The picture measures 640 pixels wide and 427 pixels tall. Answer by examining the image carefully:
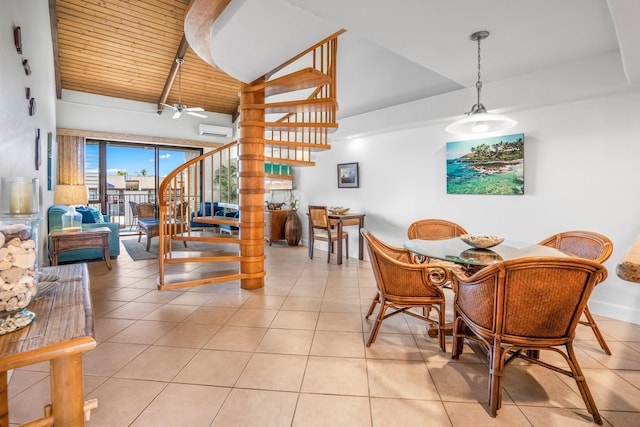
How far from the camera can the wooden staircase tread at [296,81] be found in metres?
2.99

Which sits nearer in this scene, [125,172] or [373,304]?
[373,304]

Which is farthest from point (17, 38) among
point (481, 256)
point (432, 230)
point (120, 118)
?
point (120, 118)

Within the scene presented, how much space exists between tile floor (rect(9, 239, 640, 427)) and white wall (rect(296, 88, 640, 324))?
0.88m

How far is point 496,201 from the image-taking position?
12.1 ft

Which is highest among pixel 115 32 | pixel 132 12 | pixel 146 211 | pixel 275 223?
pixel 132 12

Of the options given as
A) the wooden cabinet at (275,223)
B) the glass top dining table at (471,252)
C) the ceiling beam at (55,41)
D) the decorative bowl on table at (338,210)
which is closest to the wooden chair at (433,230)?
the glass top dining table at (471,252)

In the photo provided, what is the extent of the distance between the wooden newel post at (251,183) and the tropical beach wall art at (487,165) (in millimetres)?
2473

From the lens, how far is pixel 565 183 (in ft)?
10.5

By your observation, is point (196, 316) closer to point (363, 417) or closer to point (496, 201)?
point (363, 417)

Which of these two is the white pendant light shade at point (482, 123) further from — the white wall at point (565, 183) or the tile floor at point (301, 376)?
the tile floor at point (301, 376)

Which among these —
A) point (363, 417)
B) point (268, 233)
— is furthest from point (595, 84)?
point (268, 233)

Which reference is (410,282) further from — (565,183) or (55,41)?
(55,41)

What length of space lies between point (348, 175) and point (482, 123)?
11.0 feet

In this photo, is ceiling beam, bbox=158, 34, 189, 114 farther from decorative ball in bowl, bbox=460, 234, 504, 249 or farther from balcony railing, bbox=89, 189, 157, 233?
decorative ball in bowl, bbox=460, 234, 504, 249
